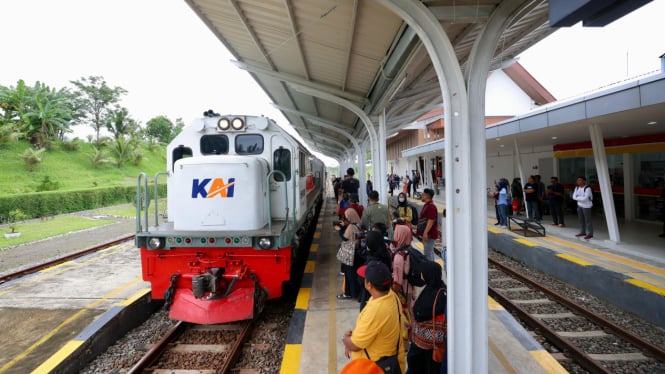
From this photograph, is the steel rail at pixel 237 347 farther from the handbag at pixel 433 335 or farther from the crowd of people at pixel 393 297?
the handbag at pixel 433 335

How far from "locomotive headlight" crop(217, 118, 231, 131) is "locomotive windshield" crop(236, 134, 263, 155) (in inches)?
9.8

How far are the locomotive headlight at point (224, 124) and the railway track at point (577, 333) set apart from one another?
5.77 metres

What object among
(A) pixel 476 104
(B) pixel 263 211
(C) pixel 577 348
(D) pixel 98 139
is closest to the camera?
(A) pixel 476 104

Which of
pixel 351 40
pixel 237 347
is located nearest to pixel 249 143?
pixel 351 40

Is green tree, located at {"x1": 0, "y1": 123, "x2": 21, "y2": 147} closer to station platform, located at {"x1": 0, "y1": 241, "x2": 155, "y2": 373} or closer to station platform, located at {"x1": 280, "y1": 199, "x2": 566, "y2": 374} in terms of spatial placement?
station platform, located at {"x1": 0, "y1": 241, "x2": 155, "y2": 373}

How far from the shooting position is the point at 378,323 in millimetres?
2447

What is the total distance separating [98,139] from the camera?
35.7 meters

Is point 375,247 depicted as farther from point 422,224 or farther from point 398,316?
point 422,224

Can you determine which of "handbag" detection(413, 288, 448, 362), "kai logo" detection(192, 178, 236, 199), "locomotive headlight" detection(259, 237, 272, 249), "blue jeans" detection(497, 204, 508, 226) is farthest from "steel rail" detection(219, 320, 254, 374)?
"blue jeans" detection(497, 204, 508, 226)

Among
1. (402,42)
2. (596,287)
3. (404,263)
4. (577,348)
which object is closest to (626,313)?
(596,287)

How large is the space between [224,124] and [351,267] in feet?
10.7

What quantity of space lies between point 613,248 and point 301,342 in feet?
25.6

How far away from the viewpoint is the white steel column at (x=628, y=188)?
1098cm

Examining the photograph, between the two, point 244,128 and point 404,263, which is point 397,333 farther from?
point 244,128
